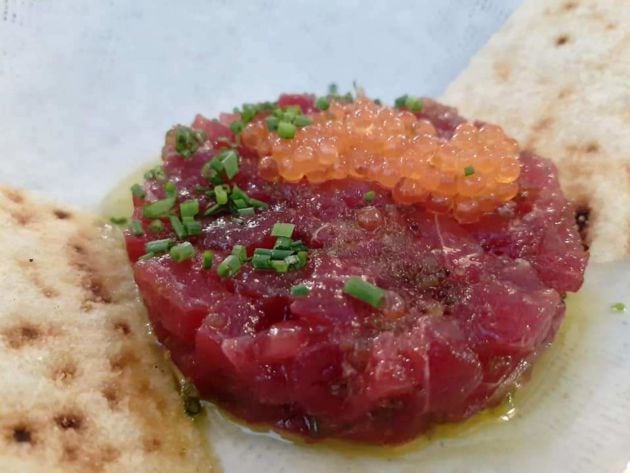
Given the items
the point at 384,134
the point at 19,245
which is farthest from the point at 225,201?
the point at 19,245

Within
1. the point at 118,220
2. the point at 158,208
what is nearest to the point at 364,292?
the point at 158,208

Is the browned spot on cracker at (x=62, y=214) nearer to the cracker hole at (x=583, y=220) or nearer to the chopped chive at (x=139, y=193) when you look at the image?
the chopped chive at (x=139, y=193)

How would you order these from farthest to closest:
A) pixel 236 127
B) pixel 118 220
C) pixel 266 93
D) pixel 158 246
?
pixel 266 93, pixel 118 220, pixel 236 127, pixel 158 246

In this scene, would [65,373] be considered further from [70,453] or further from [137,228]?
[137,228]

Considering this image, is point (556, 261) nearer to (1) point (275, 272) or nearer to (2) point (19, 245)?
(1) point (275, 272)

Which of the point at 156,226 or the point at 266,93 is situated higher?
the point at 266,93

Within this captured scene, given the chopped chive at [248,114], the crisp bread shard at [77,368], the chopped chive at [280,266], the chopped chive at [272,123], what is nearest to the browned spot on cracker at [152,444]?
the crisp bread shard at [77,368]

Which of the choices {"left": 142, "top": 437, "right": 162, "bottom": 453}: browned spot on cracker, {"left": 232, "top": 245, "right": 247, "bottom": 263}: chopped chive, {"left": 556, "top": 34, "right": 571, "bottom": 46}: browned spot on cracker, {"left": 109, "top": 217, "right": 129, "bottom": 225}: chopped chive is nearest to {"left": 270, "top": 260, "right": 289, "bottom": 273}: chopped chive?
{"left": 232, "top": 245, "right": 247, "bottom": 263}: chopped chive
